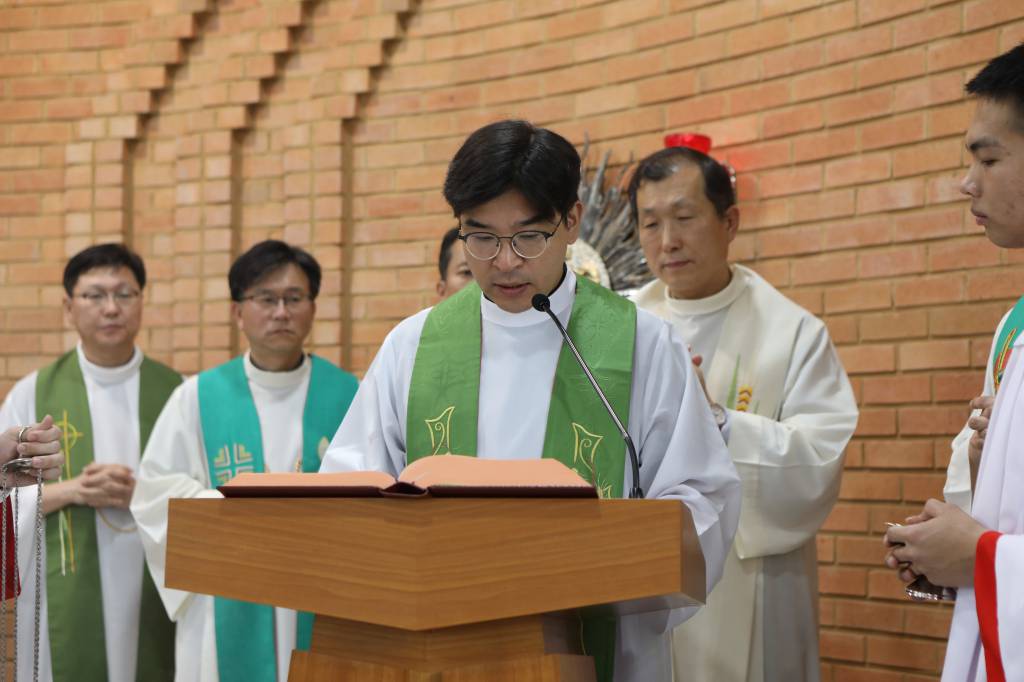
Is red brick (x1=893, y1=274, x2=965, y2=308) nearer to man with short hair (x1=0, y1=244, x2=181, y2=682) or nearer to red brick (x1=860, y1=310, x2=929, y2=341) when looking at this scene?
red brick (x1=860, y1=310, x2=929, y2=341)

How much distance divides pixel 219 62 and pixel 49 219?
1210mm

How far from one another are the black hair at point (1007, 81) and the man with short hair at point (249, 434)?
2.76 meters

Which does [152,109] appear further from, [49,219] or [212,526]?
[212,526]

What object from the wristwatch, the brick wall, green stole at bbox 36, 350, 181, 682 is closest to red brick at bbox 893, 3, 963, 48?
the brick wall

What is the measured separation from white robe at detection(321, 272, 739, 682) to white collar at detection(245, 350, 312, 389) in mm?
1813

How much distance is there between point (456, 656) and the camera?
7.32ft

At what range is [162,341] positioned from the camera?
629cm

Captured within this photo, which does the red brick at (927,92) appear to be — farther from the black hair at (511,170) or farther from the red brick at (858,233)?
the black hair at (511,170)

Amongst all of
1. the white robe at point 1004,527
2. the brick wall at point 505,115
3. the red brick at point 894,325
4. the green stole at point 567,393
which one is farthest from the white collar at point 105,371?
the white robe at point 1004,527

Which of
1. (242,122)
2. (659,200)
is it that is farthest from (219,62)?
(659,200)

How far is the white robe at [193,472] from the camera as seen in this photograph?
456 cm

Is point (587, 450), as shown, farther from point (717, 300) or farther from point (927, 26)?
point (927, 26)

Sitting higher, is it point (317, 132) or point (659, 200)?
point (317, 132)

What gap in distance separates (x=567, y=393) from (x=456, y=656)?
0.86 meters
